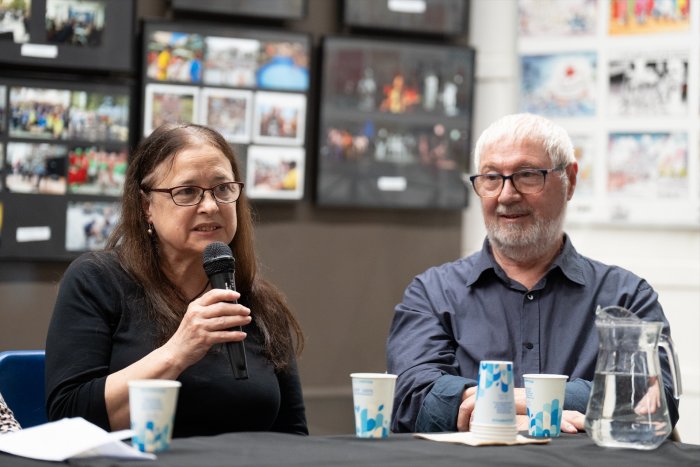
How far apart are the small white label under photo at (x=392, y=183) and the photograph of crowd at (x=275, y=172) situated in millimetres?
344

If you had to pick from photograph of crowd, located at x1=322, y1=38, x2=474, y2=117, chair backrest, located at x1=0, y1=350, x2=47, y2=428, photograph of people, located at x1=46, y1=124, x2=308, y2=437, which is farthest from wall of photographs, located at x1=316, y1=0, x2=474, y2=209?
chair backrest, located at x1=0, y1=350, x2=47, y2=428

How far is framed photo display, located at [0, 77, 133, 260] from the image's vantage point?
3.69m

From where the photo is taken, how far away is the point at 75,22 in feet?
12.4

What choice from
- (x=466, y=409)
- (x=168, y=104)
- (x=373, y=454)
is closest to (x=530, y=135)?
(x=466, y=409)

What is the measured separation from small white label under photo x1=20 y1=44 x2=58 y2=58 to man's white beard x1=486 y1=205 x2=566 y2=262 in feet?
6.27

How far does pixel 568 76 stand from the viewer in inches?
168

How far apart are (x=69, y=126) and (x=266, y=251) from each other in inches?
36.0

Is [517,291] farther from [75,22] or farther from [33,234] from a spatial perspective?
[75,22]

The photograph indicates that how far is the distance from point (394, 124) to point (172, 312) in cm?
215

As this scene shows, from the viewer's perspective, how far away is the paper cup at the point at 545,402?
1.91 meters

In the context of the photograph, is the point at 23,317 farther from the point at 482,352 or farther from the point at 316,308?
the point at 482,352

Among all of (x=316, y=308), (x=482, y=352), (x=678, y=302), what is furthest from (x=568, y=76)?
(x=482, y=352)

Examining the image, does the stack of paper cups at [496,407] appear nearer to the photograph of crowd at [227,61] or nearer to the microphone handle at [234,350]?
the microphone handle at [234,350]

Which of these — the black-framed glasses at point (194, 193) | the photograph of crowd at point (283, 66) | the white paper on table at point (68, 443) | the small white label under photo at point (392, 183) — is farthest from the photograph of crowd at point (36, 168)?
the white paper on table at point (68, 443)
